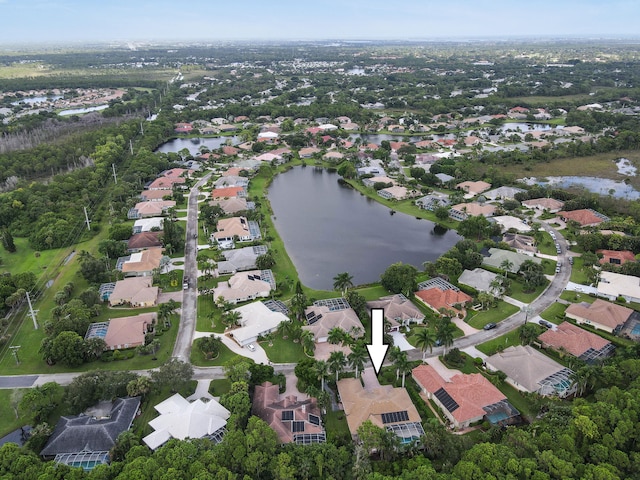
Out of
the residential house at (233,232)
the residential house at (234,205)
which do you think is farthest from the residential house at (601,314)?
the residential house at (234,205)

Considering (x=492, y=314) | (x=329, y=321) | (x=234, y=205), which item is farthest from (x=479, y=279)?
(x=234, y=205)

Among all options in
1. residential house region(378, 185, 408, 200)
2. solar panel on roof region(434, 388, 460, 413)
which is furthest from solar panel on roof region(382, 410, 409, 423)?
residential house region(378, 185, 408, 200)

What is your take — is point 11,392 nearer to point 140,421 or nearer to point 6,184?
point 140,421

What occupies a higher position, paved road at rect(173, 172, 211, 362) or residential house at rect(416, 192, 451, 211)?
residential house at rect(416, 192, 451, 211)

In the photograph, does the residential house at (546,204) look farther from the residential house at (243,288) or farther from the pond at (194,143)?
the pond at (194,143)

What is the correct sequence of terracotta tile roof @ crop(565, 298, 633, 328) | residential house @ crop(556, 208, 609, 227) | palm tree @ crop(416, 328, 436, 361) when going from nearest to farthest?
palm tree @ crop(416, 328, 436, 361) < terracotta tile roof @ crop(565, 298, 633, 328) < residential house @ crop(556, 208, 609, 227)

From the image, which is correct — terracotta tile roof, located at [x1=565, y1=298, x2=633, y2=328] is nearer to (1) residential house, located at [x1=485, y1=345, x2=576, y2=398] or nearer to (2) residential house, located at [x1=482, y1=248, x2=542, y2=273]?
(2) residential house, located at [x1=482, y1=248, x2=542, y2=273]

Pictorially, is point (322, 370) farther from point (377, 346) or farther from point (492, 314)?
point (492, 314)

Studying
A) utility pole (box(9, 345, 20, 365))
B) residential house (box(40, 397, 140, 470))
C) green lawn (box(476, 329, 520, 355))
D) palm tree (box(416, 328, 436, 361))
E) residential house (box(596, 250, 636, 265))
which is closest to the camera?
residential house (box(40, 397, 140, 470))
